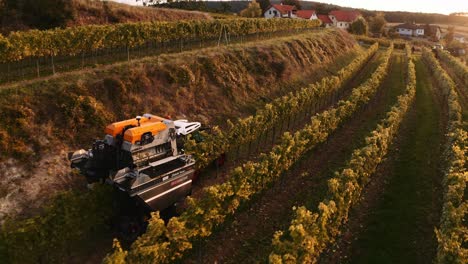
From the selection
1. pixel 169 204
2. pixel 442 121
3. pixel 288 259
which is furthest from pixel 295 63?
pixel 288 259

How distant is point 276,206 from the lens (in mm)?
16266

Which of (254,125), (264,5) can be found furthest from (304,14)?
(254,125)

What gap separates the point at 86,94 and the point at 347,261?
1618 centimetres

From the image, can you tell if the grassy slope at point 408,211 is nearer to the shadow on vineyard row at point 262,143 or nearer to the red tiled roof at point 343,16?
the shadow on vineyard row at point 262,143

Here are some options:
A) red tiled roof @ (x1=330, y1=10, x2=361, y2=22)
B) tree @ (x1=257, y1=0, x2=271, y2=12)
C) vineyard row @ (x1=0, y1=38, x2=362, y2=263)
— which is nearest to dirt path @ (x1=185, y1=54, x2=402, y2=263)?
vineyard row @ (x1=0, y1=38, x2=362, y2=263)

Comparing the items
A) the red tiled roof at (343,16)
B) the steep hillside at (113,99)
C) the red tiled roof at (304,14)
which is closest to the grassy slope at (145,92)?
the steep hillside at (113,99)

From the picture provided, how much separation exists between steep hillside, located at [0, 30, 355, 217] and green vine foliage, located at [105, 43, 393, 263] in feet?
23.9

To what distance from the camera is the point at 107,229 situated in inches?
554

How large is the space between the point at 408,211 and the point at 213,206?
30.2 ft

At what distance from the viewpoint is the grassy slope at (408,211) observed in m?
13.6

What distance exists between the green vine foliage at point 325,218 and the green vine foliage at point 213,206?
215cm

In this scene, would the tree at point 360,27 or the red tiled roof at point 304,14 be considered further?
the red tiled roof at point 304,14

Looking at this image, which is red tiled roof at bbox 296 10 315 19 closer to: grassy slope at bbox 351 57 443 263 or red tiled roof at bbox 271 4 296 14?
red tiled roof at bbox 271 4 296 14

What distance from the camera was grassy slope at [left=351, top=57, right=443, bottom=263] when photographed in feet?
44.7
